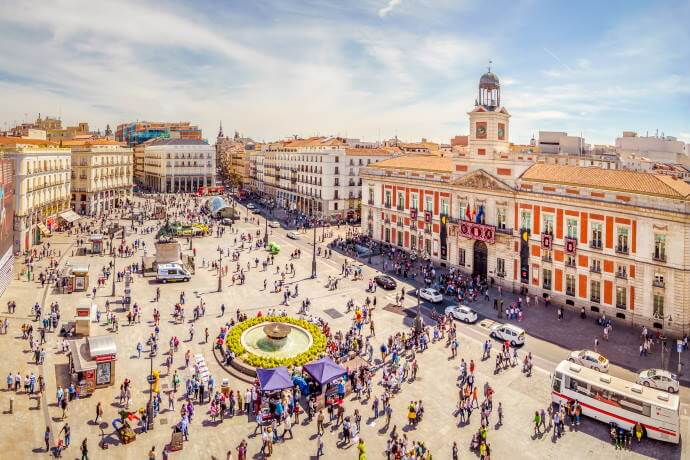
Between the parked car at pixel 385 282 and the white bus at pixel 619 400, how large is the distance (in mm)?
21782

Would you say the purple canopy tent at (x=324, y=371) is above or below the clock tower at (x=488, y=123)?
below

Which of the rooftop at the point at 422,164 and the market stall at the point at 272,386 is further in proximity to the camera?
the rooftop at the point at 422,164

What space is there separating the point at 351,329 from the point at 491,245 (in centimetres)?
1986

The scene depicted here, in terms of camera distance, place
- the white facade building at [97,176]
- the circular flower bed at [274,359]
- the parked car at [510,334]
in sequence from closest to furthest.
Answer: the circular flower bed at [274,359], the parked car at [510,334], the white facade building at [97,176]

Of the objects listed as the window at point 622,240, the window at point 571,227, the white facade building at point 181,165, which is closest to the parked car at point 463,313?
the window at point 571,227

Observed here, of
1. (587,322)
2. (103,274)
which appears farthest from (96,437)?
(587,322)

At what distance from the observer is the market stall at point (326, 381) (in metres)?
26.5

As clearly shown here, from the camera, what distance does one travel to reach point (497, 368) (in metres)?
31.0

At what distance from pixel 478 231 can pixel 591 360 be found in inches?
817

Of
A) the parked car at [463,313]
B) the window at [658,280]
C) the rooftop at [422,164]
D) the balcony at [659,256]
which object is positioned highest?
the rooftop at [422,164]

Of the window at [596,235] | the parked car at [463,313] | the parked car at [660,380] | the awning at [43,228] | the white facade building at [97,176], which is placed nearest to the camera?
the parked car at [660,380]

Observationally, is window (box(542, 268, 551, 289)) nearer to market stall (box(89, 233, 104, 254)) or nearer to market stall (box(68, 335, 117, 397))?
market stall (box(68, 335, 117, 397))

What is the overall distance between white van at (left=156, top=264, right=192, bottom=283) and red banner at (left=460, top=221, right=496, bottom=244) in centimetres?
2816

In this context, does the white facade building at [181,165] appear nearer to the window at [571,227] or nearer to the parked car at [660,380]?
the window at [571,227]
